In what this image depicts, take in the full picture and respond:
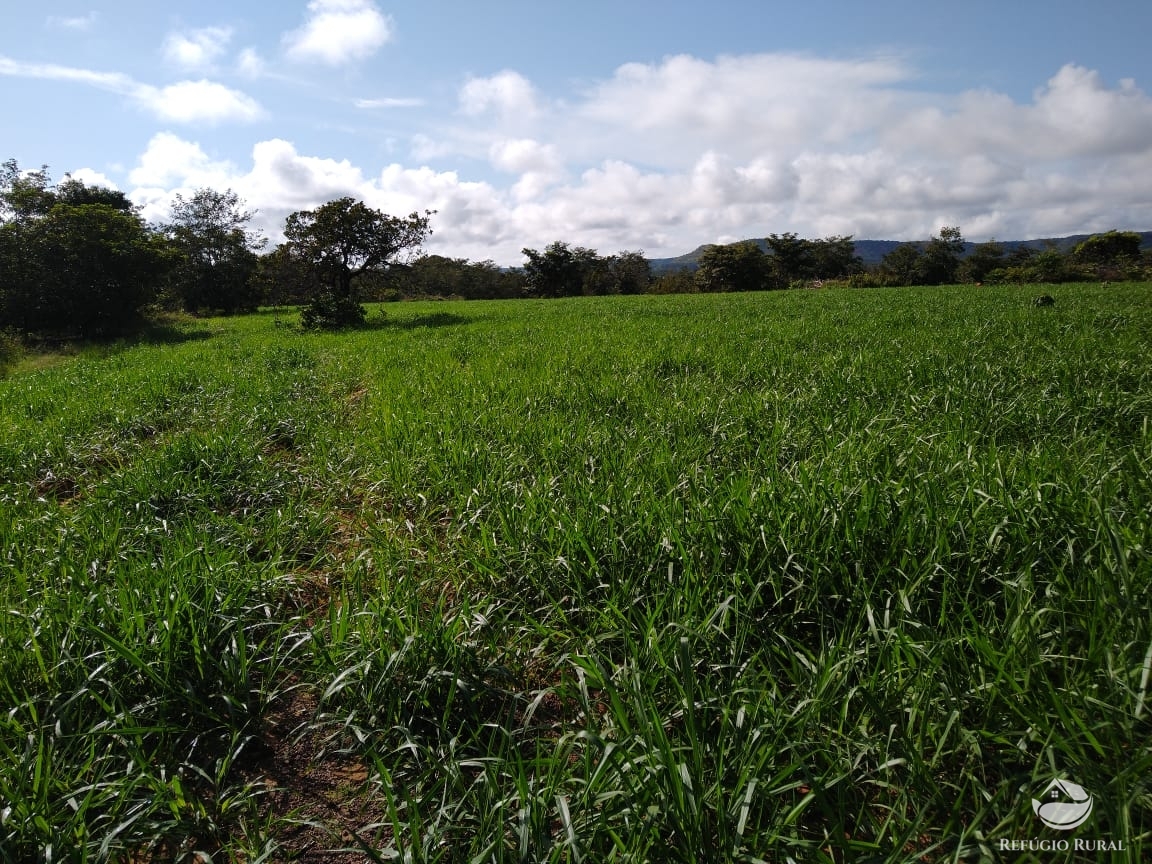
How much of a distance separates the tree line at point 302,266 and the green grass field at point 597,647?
15832 millimetres

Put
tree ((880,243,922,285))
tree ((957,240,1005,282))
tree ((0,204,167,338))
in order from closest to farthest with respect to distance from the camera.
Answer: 1. tree ((0,204,167,338))
2. tree ((957,240,1005,282))
3. tree ((880,243,922,285))

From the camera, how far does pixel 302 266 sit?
18.3 meters

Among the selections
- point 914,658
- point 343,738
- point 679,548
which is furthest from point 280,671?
point 914,658

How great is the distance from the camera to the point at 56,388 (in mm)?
8070

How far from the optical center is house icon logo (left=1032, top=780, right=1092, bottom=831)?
121cm

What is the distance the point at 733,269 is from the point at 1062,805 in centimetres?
5971

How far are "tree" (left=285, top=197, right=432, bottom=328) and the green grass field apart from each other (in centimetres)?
1410

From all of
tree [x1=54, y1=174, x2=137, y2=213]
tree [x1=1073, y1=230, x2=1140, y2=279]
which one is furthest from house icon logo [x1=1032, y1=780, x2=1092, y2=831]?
tree [x1=1073, y1=230, x2=1140, y2=279]

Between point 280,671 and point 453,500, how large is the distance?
1.45m

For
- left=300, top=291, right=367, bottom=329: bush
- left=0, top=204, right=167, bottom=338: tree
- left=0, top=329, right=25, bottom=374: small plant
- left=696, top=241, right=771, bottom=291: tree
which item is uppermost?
left=696, top=241, right=771, bottom=291: tree


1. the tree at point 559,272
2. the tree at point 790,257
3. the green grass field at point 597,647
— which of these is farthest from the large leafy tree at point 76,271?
the tree at point 790,257

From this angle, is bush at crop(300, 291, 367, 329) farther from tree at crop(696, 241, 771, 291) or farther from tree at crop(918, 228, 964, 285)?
tree at crop(918, 228, 964, 285)

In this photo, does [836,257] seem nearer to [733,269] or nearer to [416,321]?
[733,269]

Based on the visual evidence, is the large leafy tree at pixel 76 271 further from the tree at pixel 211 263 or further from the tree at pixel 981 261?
the tree at pixel 981 261
